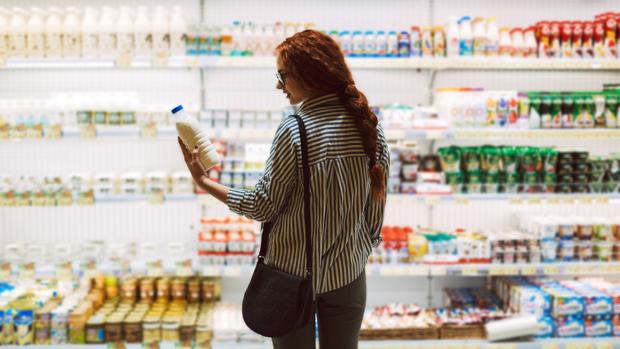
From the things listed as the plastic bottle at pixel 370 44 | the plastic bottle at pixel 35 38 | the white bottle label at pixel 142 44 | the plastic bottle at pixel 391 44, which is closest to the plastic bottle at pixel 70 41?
the plastic bottle at pixel 35 38

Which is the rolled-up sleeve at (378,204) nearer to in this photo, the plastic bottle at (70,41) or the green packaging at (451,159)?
the green packaging at (451,159)

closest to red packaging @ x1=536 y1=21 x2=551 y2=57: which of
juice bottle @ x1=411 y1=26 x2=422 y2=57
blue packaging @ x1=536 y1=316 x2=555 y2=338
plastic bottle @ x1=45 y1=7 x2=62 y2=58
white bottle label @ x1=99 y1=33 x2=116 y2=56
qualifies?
juice bottle @ x1=411 y1=26 x2=422 y2=57

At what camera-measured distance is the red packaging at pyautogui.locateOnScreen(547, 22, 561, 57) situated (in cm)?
366

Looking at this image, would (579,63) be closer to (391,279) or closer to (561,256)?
(561,256)

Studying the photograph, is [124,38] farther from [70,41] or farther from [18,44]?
[18,44]

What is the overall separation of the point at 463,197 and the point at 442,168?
24cm

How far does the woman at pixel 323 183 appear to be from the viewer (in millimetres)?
1829

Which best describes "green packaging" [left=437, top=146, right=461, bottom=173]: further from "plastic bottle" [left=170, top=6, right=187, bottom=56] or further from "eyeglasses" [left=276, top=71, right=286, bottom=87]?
"eyeglasses" [left=276, top=71, right=286, bottom=87]

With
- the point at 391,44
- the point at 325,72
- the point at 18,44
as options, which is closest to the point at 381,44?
the point at 391,44

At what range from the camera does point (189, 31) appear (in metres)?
3.41

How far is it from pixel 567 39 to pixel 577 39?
0.06m

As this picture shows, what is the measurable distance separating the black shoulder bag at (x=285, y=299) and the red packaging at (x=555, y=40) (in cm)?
241

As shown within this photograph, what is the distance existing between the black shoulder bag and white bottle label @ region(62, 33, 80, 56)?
206 cm

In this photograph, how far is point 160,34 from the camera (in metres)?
3.42
